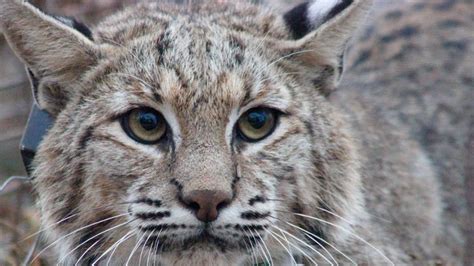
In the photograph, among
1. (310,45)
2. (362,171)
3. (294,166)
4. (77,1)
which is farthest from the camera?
(77,1)

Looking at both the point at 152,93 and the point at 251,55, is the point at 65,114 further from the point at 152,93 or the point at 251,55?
the point at 251,55

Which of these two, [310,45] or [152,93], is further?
[310,45]

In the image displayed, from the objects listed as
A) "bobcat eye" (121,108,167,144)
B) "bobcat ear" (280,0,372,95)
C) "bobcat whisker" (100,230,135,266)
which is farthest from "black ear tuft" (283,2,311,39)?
"bobcat whisker" (100,230,135,266)

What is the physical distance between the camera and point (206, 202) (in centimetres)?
405

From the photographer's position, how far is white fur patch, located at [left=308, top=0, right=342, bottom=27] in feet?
16.2

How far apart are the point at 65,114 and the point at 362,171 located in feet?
5.95

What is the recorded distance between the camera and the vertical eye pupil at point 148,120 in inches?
175

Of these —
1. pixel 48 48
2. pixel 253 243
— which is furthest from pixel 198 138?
pixel 48 48

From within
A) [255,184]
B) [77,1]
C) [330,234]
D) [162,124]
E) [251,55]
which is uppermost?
[77,1]

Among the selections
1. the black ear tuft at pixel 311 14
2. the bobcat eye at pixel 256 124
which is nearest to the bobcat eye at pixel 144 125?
the bobcat eye at pixel 256 124

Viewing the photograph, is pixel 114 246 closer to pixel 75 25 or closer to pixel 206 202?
pixel 206 202

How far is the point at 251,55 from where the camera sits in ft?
15.6

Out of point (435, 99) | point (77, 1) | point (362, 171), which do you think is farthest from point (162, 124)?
point (77, 1)

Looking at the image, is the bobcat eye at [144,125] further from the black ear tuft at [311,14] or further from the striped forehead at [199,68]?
the black ear tuft at [311,14]
